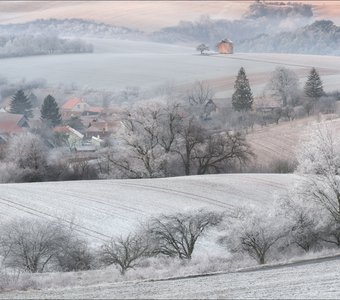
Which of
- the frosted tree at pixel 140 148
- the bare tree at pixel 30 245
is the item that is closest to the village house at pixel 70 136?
the frosted tree at pixel 140 148

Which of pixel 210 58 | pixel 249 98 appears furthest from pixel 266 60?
pixel 249 98

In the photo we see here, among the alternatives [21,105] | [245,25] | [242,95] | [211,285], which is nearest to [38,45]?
[21,105]

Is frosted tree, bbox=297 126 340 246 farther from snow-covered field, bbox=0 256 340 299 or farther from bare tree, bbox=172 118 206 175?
bare tree, bbox=172 118 206 175

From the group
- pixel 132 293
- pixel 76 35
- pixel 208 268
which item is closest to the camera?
pixel 132 293

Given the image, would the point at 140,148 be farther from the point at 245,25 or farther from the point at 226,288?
the point at 245,25

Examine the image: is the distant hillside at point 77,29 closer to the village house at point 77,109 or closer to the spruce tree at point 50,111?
the village house at point 77,109

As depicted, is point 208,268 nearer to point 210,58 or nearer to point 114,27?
point 210,58

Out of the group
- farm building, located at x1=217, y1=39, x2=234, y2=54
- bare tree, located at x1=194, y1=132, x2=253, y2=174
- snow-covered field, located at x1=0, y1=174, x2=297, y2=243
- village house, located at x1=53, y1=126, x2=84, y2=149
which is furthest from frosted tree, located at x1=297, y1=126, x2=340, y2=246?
farm building, located at x1=217, y1=39, x2=234, y2=54
